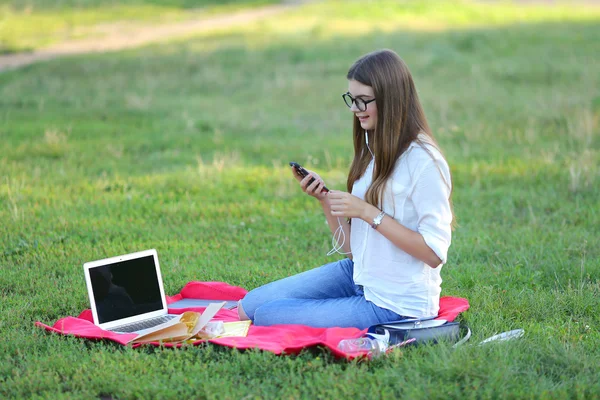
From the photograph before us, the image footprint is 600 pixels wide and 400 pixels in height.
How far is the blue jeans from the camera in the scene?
15.3 feet

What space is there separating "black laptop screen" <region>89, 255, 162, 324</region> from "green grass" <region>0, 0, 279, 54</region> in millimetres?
14820

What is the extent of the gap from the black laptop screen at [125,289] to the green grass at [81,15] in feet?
48.6

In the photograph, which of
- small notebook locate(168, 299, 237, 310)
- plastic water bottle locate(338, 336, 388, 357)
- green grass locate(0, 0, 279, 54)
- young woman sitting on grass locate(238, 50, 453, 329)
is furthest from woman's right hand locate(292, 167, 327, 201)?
green grass locate(0, 0, 279, 54)

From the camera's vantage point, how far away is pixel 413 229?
4.50 metres

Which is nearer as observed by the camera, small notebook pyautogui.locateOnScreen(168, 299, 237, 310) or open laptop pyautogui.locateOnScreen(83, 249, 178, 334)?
open laptop pyautogui.locateOnScreen(83, 249, 178, 334)

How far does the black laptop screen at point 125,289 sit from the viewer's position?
4961 mm

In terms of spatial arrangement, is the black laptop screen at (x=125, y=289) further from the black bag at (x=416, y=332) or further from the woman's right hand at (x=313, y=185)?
the black bag at (x=416, y=332)

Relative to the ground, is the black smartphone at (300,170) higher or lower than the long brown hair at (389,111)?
lower

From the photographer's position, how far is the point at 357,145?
16.1 ft

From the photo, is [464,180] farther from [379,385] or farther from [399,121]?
[379,385]

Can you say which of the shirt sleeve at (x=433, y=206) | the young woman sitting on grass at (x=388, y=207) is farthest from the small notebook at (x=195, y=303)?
the shirt sleeve at (x=433, y=206)

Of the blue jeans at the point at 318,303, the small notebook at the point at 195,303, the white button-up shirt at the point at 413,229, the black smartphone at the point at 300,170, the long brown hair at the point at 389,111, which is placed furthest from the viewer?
the small notebook at the point at 195,303

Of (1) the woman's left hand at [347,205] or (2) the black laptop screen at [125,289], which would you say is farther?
(2) the black laptop screen at [125,289]

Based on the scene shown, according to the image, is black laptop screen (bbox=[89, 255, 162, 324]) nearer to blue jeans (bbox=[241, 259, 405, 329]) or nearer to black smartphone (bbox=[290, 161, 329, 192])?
blue jeans (bbox=[241, 259, 405, 329])
